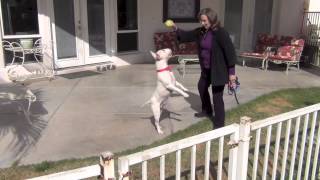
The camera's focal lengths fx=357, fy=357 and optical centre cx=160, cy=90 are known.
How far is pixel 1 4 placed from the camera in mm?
7352

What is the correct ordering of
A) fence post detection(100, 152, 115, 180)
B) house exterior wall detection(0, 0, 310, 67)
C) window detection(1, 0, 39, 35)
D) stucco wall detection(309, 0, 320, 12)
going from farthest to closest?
stucco wall detection(309, 0, 320, 12), house exterior wall detection(0, 0, 310, 67), window detection(1, 0, 39, 35), fence post detection(100, 152, 115, 180)

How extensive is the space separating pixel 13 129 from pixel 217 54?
293cm

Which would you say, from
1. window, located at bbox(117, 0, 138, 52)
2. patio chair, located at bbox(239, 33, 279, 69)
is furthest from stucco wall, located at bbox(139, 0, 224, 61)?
patio chair, located at bbox(239, 33, 279, 69)

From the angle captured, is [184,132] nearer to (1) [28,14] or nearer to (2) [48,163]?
(2) [48,163]

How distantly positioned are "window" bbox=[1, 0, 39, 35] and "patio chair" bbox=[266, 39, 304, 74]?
229 inches

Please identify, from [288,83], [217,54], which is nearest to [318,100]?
[288,83]

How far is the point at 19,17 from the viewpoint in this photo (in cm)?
765

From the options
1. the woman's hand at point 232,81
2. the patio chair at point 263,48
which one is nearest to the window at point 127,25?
the patio chair at point 263,48

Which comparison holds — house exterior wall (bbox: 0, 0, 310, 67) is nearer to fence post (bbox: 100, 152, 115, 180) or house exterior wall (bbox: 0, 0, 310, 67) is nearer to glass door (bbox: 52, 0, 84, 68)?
glass door (bbox: 52, 0, 84, 68)

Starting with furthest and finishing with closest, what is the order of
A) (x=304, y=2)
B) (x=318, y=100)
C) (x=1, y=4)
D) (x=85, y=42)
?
(x=304, y=2) < (x=85, y=42) < (x=1, y=4) < (x=318, y=100)

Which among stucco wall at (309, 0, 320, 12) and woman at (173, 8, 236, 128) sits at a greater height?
stucco wall at (309, 0, 320, 12)

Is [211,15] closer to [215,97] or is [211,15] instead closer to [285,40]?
[215,97]

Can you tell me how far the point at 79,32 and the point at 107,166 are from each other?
7246mm

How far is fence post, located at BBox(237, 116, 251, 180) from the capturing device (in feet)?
8.04
